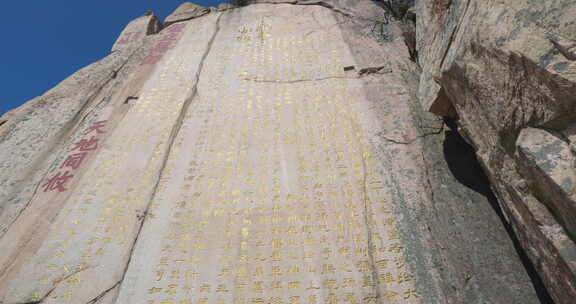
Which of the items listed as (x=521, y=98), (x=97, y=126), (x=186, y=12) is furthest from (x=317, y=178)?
(x=186, y=12)

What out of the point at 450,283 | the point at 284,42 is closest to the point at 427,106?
the point at 450,283

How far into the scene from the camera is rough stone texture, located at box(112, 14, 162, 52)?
17.2 ft

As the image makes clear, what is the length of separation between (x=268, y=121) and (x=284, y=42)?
162 centimetres

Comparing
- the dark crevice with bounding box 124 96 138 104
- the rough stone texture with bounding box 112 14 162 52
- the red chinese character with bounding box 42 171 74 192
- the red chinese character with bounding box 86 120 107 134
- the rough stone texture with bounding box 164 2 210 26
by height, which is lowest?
the red chinese character with bounding box 42 171 74 192

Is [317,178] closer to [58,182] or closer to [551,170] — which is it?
[551,170]

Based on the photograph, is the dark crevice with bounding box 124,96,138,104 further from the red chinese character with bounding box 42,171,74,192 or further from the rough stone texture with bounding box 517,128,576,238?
the rough stone texture with bounding box 517,128,576,238

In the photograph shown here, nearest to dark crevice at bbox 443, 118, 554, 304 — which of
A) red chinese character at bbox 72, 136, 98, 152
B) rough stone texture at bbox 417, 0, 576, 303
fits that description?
rough stone texture at bbox 417, 0, 576, 303

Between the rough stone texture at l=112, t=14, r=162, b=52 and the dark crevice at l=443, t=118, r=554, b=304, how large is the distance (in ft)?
13.8

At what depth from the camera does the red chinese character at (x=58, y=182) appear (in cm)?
290

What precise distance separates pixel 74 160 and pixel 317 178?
2.12 m

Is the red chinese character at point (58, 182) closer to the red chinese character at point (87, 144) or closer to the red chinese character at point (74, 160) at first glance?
the red chinese character at point (74, 160)

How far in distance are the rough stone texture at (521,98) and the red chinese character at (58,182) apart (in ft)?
9.83

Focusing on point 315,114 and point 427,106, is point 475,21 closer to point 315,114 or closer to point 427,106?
point 427,106

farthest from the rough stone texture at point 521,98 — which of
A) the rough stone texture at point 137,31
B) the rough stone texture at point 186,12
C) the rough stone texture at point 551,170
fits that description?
the rough stone texture at point 137,31
